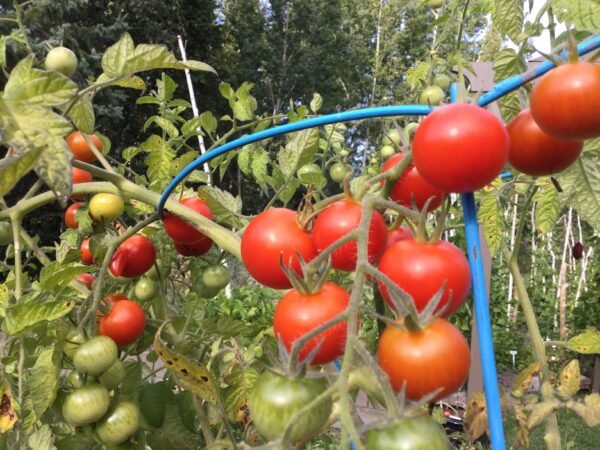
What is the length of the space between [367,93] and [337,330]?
1378 centimetres

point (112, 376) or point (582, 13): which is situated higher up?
point (582, 13)

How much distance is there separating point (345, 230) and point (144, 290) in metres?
0.63

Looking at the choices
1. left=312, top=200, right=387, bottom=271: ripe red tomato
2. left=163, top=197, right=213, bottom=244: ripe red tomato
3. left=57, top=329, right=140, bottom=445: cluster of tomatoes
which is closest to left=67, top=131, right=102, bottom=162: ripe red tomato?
left=163, top=197, right=213, bottom=244: ripe red tomato

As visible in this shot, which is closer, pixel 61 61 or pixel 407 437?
pixel 407 437

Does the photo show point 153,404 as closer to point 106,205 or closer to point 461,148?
point 106,205

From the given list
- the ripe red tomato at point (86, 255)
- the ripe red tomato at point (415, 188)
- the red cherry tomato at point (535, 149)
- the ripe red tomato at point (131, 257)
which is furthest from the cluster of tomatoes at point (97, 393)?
the red cherry tomato at point (535, 149)

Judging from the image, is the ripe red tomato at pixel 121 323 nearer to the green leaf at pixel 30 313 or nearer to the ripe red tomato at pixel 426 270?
the green leaf at pixel 30 313

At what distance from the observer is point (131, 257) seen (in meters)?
0.94

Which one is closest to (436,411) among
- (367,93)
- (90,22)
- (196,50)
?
(90,22)

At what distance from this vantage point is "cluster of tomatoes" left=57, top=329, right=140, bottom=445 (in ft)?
2.42

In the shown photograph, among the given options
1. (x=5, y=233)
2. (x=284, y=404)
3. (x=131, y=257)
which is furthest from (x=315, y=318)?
(x=5, y=233)

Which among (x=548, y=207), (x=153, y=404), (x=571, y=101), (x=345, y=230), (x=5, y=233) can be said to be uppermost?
(x=571, y=101)

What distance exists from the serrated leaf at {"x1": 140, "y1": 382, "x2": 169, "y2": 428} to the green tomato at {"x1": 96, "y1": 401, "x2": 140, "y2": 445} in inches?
4.9

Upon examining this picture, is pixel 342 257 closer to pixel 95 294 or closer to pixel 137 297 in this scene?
pixel 95 294
